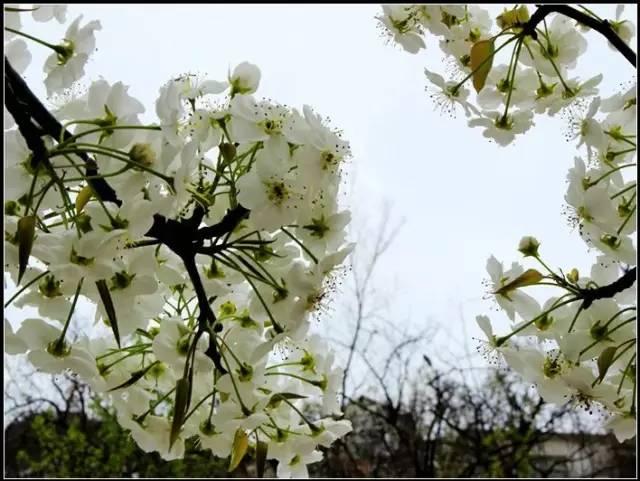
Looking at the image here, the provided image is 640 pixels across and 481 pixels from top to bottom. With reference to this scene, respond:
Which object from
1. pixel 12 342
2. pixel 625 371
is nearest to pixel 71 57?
pixel 12 342

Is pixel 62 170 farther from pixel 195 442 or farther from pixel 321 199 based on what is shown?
pixel 195 442

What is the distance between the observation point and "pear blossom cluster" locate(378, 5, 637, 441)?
0.72m

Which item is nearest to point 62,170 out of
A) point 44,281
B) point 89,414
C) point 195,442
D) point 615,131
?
point 44,281

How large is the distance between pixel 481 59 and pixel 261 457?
48 centimetres

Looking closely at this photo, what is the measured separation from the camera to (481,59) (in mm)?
785

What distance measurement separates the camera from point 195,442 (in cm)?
76

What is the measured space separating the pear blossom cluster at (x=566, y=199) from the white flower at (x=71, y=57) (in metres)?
0.40

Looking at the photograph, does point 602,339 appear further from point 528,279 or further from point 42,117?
point 42,117

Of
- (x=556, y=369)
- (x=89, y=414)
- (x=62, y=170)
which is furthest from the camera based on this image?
(x=89, y=414)

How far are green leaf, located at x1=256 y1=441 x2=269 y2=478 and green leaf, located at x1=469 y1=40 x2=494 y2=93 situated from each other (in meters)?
0.45

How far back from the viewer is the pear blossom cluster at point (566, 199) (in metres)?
0.72

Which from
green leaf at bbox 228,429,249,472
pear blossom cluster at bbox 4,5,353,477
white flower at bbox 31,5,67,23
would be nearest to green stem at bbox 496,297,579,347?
pear blossom cluster at bbox 4,5,353,477

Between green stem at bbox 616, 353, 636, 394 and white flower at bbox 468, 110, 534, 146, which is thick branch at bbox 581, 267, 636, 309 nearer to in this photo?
green stem at bbox 616, 353, 636, 394

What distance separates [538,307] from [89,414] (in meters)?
7.22
